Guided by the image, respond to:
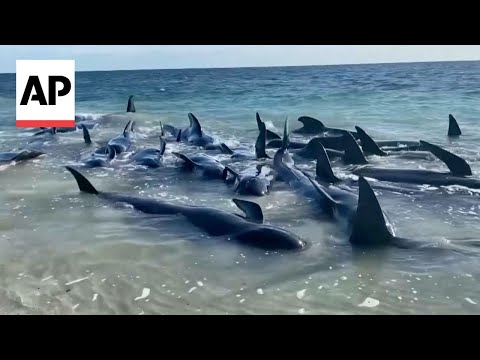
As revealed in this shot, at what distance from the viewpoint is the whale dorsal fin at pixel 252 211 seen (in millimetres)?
6184

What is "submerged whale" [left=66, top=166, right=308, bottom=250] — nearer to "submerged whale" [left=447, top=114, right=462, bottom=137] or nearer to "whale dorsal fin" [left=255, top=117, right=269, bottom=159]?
"whale dorsal fin" [left=255, top=117, right=269, bottom=159]

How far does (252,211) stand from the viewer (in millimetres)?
6254

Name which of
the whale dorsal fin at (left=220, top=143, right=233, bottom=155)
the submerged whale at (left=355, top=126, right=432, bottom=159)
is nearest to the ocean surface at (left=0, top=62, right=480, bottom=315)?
the submerged whale at (left=355, top=126, right=432, bottom=159)

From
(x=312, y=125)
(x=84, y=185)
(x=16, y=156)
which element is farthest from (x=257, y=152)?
(x=16, y=156)

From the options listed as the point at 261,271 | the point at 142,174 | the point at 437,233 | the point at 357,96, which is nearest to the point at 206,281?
the point at 261,271

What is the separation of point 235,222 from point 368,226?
5.20 ft

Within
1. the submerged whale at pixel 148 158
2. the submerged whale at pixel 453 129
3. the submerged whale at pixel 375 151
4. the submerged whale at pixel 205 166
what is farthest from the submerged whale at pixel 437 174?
the submerged whale at pixel 453 129

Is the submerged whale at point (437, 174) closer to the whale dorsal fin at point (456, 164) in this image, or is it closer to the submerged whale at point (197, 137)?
the whale dorsal fin at point (456, 164)

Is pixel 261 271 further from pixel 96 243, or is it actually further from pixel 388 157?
pixel 388 157

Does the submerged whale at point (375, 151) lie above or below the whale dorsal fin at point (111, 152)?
above

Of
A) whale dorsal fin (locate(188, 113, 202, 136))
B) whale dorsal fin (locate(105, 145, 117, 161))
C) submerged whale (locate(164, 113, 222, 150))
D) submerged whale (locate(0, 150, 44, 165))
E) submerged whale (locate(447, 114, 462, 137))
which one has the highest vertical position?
submerged whale (locate(447, 114, 462, 137))

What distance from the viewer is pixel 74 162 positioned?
11.0 meters

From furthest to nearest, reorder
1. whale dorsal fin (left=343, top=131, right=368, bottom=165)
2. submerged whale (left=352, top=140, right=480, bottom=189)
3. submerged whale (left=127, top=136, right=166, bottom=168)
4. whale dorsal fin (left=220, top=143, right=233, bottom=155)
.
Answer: whale dorsal fin (left=220, top=143, right=233, bottom=155) < submerged whale (left=127, top=136, right=166, bottom=168) < whale dorsal fin (left=343, top=131, right=368, bottom=165) < submerged whale (left=352, top=140, right=480, bottom=189)

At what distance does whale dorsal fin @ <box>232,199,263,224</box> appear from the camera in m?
6.18
